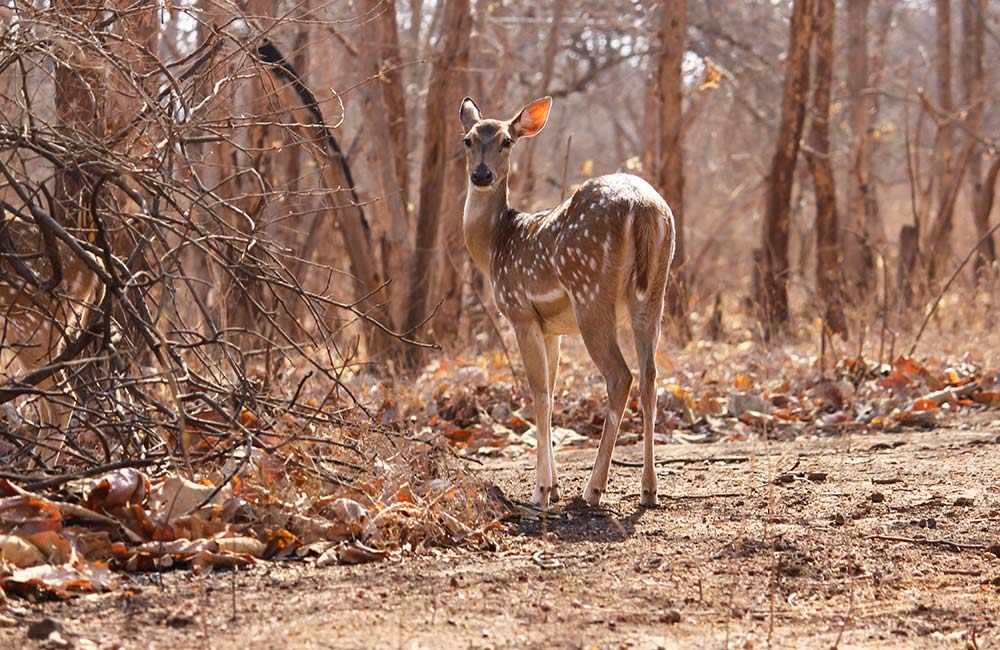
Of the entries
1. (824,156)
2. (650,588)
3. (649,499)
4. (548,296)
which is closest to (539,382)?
(548,296)

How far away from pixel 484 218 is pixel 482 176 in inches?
13.1

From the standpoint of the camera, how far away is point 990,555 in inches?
215

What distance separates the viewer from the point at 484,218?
25.8 ft

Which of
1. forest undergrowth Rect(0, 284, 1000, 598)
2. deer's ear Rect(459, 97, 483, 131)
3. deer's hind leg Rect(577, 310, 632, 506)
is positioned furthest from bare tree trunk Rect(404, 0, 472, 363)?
deer's hind leg Rect(577, 310, 632, 506)

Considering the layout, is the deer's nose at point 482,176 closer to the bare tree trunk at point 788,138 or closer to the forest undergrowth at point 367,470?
the forest undergrowth at point 367,470

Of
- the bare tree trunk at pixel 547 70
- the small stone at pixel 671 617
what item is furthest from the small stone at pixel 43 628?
the bare tree trunk at pixel 547 70

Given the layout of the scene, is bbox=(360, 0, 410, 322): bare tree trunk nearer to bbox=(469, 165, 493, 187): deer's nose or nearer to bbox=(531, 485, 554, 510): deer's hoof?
bbox=(469, 165, 493, 187): deer's nose

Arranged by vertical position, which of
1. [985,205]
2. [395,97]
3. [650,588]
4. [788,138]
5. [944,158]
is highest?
[395,97]

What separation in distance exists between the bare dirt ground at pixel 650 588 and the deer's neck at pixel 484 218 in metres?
1.72

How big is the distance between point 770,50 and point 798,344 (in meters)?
13.6

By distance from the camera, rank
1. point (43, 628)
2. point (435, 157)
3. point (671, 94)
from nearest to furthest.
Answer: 1. point (43, 628)
2. point (435, 157)
3. point (671, 94)

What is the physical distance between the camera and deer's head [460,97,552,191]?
7676 mm

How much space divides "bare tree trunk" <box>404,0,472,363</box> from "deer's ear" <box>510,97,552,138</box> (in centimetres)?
455

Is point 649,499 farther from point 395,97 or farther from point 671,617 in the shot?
point 395,97
